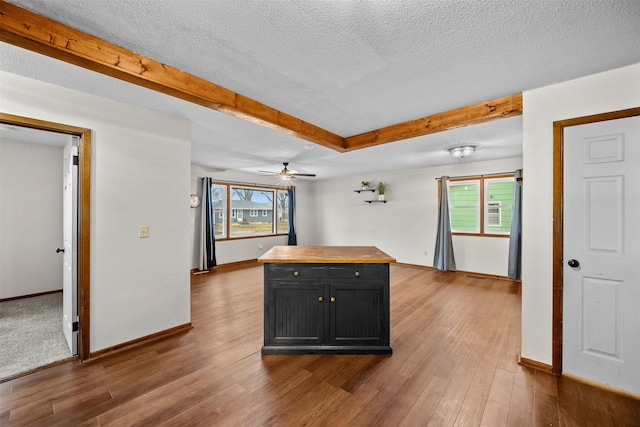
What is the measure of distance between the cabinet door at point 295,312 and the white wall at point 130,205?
122 cm

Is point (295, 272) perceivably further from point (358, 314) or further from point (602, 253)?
point (602, 253)

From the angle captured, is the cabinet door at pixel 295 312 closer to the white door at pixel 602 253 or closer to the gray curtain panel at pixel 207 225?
the white door at pixel 602 253

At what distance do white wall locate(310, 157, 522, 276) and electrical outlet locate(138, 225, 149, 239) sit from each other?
17.4 ft

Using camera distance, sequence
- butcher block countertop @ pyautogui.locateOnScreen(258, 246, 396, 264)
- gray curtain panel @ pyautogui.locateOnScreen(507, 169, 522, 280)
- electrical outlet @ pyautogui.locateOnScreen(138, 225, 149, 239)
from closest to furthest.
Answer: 1. butcher block countertop @ pyautogui.locateOnScreen(258, 246, 396, 264)
2. electrical outlet @ pyautogui.locateOnScreen(138, 225, 149, 239)
3. gray curtain panel @ pyautogui.locateOnScreen(507, 169, 522, 280)

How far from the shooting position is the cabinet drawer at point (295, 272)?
2402mm

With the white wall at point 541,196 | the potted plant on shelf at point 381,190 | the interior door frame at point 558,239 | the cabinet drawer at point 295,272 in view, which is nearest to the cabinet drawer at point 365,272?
the cabinet drawer at point 295,272

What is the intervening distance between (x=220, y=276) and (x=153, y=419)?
150 inches

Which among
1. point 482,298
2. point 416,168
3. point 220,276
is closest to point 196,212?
point 220,276

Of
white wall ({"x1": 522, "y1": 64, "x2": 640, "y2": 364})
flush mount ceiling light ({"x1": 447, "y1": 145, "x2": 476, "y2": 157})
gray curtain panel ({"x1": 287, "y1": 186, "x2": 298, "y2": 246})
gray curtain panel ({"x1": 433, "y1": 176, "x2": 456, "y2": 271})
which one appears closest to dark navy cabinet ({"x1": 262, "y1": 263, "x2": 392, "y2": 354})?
white wall ({"x1": 522, "y1": 64, "x2": 640, "y2": 364})

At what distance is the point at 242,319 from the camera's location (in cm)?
321

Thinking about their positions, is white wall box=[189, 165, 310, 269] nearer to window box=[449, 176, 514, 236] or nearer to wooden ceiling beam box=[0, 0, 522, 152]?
wooden ceiling beam box=[0, 0, 522, 152]

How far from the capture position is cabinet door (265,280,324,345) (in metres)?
2.41

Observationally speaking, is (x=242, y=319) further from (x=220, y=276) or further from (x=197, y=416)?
(x=220, y=276)

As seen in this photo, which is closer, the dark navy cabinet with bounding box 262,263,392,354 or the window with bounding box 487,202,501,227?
the dark navy cabinet with bounding box 262,263,392,354
